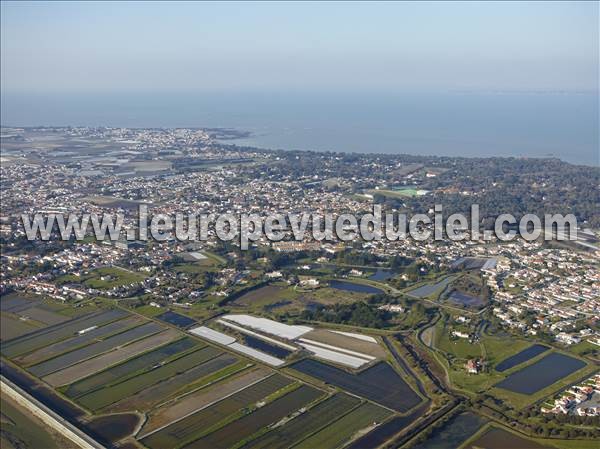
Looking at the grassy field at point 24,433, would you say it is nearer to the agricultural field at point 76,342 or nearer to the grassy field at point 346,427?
the agricultural field at point 76,342

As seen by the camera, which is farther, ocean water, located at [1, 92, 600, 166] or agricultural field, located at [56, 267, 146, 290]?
ocean water, located at [1, 92, 600, 166]

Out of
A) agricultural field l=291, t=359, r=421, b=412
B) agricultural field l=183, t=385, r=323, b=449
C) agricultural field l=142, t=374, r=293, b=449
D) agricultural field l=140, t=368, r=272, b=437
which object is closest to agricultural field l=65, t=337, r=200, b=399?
agricultural field l=140, t=368, r=272, b=437

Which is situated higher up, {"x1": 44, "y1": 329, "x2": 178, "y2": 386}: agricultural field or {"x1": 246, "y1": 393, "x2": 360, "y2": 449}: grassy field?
{"x1": 44, "y1": 329, "x2": 178, "y2": 386}: agricultural field

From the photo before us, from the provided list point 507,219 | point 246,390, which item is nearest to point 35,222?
point 246,390

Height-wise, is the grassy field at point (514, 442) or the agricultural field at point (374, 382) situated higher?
the agricultural field at point (374, 382)

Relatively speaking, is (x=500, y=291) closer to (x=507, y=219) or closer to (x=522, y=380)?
(x=522, y=380)

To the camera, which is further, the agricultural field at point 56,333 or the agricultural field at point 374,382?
the agricultural field at point 56,333

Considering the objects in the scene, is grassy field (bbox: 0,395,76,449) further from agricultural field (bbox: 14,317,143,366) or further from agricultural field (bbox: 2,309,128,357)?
agricultural field (bbox: 2,309,128,357)

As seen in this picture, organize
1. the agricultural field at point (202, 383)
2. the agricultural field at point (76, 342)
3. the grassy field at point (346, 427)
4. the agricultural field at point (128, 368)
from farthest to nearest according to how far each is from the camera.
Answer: the agricultural field at point (76, 342) → the agricultural field at point (128, 368) → the agricultural field at point (202, 383) → the grassy field at point (346, 427)

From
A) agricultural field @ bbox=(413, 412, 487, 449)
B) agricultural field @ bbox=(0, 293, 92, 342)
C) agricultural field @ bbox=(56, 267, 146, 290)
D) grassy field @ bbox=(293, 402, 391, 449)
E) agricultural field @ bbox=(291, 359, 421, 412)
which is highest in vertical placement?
agricultural field @ bbox=(56, 267, 146, 290)

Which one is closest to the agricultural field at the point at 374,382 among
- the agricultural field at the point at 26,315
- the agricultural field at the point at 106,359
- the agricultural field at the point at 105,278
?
the agricultural field at the point at 106,359

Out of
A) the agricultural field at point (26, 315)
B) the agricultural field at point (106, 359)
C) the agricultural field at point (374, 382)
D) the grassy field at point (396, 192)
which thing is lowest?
the agricultural field at point (374, 382)
